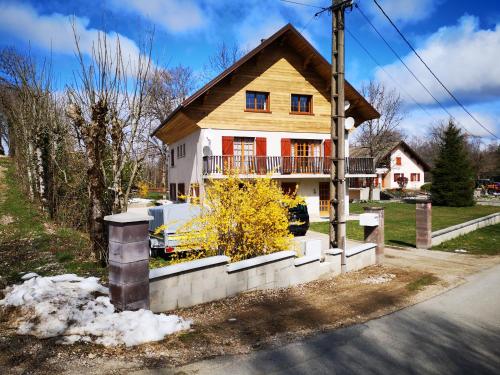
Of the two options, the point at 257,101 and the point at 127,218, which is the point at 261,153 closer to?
the point at 257,101

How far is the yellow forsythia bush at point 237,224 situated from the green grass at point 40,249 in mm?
2089

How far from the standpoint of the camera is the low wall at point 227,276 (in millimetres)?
5944

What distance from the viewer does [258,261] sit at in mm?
7309

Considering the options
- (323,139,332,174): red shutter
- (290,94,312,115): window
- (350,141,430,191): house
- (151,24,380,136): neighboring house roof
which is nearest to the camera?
(151,24,380,136): neighboring house roof

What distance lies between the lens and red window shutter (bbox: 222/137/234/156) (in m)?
21.5

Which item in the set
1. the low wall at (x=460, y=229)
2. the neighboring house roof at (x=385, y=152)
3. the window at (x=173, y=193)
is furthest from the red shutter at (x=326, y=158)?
the neighboring house roof at (x=385, y=152)

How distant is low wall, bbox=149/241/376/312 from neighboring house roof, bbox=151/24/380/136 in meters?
13.6

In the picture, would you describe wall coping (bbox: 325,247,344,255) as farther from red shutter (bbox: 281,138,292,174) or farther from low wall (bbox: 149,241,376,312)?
red shutter (bbox: 281,138,292,174)

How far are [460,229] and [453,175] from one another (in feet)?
67.0

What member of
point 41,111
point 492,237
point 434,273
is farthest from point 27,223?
point 492,237

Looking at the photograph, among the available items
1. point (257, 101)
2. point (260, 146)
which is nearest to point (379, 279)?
point (260, 146)

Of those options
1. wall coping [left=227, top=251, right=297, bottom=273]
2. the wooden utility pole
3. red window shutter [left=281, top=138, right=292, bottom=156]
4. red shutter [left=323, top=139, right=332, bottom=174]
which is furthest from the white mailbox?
red shutter [left=323, top=139, right=332, bottom=174]

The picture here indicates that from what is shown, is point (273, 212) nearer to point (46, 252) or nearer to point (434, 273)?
point (434, 273)

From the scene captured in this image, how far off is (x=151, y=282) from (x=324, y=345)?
258 cm
